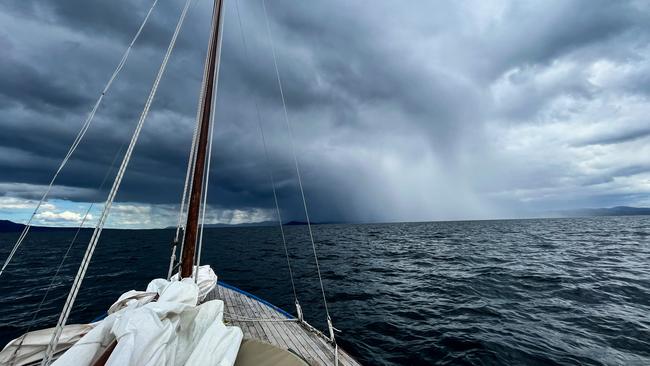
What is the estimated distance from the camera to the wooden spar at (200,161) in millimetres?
7395

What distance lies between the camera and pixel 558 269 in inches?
747

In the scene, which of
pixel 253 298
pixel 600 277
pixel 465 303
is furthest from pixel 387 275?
pixel 600 277

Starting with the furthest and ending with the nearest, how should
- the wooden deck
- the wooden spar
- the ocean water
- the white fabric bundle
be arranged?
1. the ocean water
2. the wooden spar
3. the wooden deck
4. the white fabric bundle

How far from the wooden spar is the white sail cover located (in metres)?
2.22

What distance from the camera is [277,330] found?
729 centimetres

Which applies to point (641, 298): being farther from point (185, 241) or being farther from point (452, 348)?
point (185, 241)

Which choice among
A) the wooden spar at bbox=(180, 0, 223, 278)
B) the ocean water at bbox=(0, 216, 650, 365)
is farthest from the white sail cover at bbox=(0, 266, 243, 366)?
the ocean water at bbox=(0, 216, 650, 365)

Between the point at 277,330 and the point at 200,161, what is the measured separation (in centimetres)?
530

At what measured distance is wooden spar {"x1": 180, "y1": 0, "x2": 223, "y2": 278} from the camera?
7395 millimetres

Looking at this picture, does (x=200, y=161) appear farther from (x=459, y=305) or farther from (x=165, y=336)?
(x=459, y=305)

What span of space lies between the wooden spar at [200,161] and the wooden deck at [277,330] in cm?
214

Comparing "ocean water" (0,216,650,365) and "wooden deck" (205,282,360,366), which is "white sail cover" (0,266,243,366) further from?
"ocean water" (0,216,650,365)

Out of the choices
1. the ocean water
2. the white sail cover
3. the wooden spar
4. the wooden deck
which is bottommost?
the ocean water

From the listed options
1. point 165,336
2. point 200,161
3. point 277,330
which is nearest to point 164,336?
point 165,336
